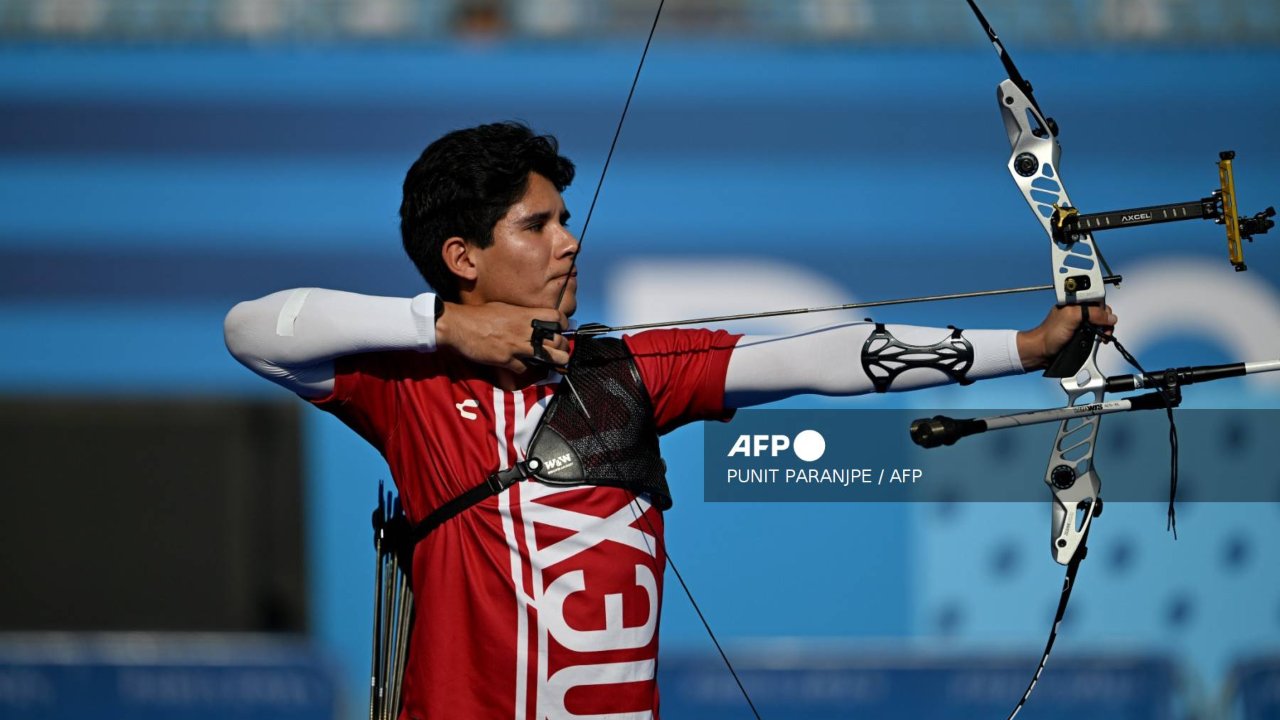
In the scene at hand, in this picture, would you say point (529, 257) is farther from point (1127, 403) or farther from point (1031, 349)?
point (1127, 403)

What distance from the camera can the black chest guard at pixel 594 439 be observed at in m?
1.70

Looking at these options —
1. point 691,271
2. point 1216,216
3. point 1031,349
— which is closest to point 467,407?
Result: point 1031,349

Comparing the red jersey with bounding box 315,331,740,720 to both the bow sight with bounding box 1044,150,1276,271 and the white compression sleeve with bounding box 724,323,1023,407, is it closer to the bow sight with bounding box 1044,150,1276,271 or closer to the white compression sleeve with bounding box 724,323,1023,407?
the white compression sleeve with bounding box 724,323,1023,407

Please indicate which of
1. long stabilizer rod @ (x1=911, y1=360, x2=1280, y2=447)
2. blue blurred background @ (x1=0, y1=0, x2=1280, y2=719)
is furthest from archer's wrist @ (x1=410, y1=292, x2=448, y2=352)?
blue blurred background @ (x1=0, y1=0, x2=1280, y2=719)

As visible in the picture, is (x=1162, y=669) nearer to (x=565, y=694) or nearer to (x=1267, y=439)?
(x=1267, y=439)

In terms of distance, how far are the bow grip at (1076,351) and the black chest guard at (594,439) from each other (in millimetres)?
529

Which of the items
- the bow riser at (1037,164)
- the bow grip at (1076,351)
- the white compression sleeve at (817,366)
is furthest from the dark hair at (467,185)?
the bow grip at (1076,351)

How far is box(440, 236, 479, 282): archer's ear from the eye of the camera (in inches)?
71.7

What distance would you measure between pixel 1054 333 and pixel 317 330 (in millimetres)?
941

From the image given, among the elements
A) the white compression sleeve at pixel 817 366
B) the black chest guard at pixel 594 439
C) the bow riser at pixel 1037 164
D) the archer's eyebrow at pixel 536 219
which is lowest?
the black chest guard at pixel 594 439

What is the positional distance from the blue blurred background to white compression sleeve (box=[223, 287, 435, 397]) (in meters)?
1.04

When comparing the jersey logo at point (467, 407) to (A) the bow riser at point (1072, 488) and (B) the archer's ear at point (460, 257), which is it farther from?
(A) the bow riser at point (1072, 488)

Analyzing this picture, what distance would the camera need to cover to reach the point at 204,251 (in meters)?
2.85

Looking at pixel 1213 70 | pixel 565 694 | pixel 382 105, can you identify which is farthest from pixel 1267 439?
pixel 382 105
